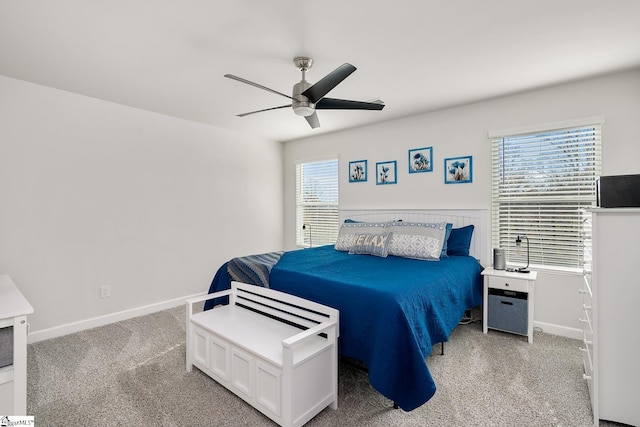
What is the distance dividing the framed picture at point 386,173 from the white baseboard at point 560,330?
215 cm

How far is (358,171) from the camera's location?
4430mm

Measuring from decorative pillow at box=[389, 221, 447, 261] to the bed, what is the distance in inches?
3.5

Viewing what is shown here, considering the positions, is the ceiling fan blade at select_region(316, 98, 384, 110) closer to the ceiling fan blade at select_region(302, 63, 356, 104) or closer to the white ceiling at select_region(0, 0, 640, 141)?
the ceiling fan blade at select_region(302, 63, 356, 104)

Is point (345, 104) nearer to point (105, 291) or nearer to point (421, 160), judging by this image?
point (421, 160)

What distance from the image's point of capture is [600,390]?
5.81ft

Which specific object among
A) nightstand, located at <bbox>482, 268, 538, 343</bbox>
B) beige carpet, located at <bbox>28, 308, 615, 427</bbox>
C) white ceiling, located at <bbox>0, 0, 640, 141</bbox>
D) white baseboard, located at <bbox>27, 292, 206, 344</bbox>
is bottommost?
beige carpet, located at <bbox>28, 308, 615, 427</bbox>

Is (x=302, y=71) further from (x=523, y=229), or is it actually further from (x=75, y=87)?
(x=523, y=229)

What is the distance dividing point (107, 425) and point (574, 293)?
12.4 ft

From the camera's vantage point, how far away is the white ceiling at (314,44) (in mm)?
1816

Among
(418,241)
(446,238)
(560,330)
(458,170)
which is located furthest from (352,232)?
(560,330)

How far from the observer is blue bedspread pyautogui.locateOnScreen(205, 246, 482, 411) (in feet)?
5.67

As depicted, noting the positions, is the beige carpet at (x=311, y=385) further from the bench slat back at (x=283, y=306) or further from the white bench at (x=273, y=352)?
the bench slat back at (x=283, y=306)

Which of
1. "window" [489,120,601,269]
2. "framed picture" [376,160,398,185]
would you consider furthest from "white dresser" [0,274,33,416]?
"window" [489,120,601,269]

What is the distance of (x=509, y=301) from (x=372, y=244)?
4.36ft
